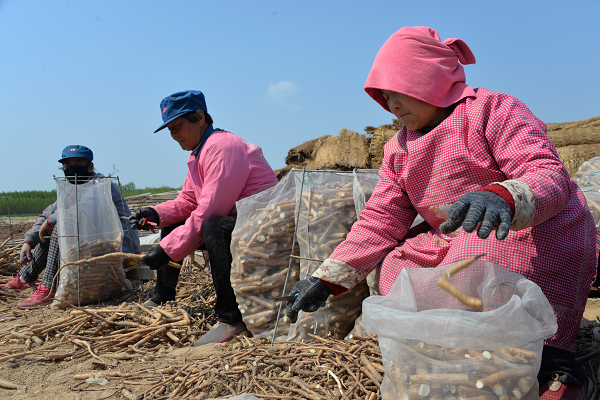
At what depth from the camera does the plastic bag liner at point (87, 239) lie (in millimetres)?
3309

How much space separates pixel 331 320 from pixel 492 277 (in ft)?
3.25

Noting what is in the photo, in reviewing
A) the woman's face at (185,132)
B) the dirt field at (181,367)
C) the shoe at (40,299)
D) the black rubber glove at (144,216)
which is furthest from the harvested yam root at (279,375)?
the shoe at (40,299)

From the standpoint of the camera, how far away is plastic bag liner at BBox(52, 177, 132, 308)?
3.31m

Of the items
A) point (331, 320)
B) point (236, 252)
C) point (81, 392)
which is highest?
point (236, 252)

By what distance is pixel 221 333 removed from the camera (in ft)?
7.80

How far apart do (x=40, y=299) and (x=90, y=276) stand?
0.57 metres

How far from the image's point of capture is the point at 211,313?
Result: 9.36ft

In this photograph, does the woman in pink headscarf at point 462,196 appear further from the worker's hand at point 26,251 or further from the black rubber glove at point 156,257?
the worker's hand at point 26,251

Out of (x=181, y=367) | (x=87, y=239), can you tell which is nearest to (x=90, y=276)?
(x=87, y=239)

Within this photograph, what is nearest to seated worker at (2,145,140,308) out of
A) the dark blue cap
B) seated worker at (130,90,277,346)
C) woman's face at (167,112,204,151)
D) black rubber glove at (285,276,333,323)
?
the dark blue cap

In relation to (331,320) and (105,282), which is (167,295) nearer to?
(105,282)

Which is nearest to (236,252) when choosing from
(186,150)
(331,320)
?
(331,320)

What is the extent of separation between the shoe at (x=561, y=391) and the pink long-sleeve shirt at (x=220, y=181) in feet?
5.96

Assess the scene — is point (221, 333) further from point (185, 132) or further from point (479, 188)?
point (479, 188)
